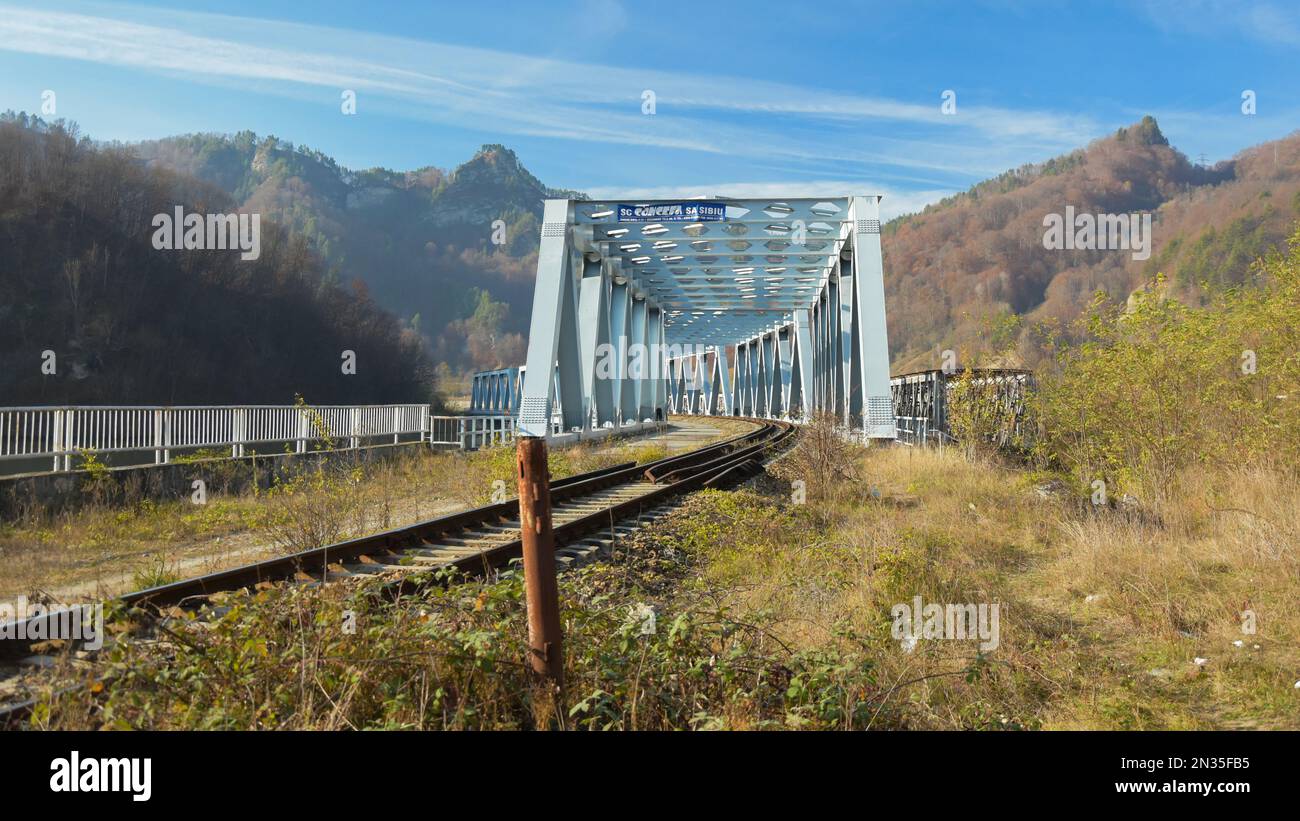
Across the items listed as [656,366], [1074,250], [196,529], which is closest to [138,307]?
[656,366]

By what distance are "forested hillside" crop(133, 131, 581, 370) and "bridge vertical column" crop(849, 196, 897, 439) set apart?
10181cm

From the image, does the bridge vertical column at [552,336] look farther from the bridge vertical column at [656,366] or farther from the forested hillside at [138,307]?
the forested hillside at [138,307]

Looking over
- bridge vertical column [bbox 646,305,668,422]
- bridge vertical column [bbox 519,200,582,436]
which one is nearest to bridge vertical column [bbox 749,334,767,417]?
bridge vertical column [bbox 646,305,668,422]

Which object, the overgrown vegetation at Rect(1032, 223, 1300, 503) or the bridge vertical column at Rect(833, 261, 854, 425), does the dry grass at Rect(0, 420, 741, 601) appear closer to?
the overgrown vegetation at Rect(1032, 223, 1300, 503)

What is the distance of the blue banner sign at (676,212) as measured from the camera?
23.8 m

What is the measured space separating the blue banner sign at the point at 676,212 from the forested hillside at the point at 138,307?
30027 mm

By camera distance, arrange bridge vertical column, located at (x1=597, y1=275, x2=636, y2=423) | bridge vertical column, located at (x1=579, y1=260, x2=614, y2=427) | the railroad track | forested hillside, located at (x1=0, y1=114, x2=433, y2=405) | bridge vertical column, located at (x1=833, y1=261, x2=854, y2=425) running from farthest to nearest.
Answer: forested hillside, located at (x1=0, y1=114, x2=433, y2=405), bridge vertical column, located at (x1=597, y1=275, x2=636, y2=423), bridge vertical column, located at (x1=833, y1=261, x2=854, y2=425), bridge vertical column, located at (x1=579, y1=260, x2=614, y2=427), the railroad track

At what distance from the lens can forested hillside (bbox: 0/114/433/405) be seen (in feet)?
141

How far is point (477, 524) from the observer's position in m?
9.30

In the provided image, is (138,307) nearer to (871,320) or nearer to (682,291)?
(682,291)

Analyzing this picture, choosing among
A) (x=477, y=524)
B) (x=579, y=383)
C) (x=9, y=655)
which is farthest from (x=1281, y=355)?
(x=579, y=383)

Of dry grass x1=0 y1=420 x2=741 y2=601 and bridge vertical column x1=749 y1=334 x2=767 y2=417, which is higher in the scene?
bridge vertical column x1=749 y1=334 x2=767 y2=417
